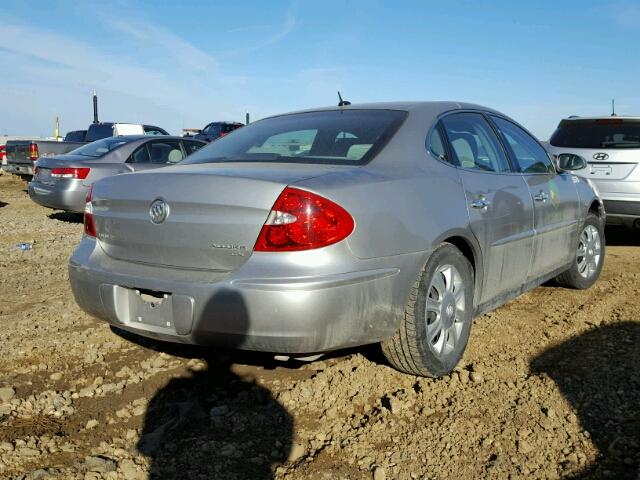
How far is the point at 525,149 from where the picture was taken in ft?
14.9

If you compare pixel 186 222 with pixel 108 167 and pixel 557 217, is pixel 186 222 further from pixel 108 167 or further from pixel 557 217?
pixel 108 167

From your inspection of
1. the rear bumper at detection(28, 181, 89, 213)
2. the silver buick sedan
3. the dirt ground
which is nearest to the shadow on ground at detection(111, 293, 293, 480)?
the dirt ground

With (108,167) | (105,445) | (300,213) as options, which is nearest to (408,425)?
(300,213)

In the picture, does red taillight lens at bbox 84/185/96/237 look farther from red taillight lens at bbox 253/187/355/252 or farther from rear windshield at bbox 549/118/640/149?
rear windshield at bbox 549/118/640/149

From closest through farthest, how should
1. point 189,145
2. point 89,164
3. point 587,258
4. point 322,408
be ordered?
point 322,408
point 587,258
point 89,164
point 189,145

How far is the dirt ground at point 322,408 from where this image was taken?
2539 millimetres

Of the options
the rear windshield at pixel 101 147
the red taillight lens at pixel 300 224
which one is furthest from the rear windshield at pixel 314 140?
the rear windshield at pixel 101 147

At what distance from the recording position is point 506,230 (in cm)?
377

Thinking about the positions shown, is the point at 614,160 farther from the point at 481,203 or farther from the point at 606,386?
the point at 606,386

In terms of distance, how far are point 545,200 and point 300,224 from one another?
240 centimetres

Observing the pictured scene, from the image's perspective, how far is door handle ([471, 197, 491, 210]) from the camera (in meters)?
3.47

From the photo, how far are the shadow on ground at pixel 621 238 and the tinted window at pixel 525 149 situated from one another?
3392mm

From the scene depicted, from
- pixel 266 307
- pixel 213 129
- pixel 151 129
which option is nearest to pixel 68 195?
pixel 266 307

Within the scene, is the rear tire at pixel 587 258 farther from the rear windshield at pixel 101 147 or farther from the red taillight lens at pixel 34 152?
the red taillight lens at pixel 34 152
